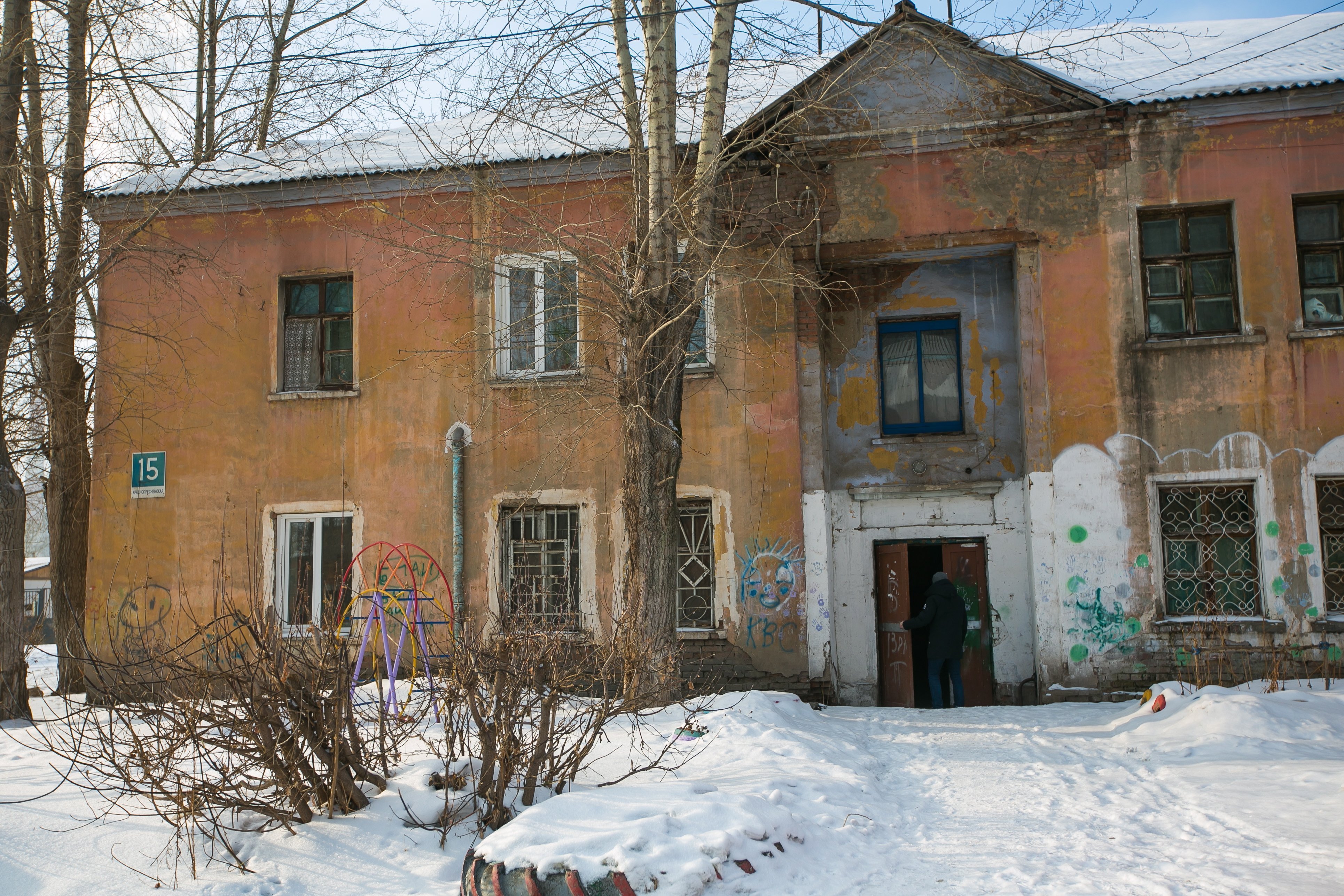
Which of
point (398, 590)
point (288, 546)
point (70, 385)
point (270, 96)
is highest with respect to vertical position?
point (270, 96)

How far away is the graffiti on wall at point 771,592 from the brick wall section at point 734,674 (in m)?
0.21

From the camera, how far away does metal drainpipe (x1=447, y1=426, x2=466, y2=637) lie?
11.4 metres

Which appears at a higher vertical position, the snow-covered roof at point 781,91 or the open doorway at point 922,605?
the snow-covered roof at point 781,91

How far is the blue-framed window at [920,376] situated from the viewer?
11.7 metres

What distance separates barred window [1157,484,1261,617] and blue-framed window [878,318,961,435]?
97.2 inches

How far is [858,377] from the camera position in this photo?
38.5ft

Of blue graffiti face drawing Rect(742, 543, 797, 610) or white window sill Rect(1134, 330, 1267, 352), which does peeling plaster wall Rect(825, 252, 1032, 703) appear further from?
white window sill Rect(1134, 330, 1267, 352)

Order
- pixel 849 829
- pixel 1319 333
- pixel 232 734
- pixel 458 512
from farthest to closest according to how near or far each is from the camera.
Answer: pixel 458 512
pixel 1319 333
pixel 849 829
pixel 232 734

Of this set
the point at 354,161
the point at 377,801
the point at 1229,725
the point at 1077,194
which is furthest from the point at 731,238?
the point at 377,801

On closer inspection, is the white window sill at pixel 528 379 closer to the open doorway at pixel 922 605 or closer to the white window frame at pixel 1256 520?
the open doorway at pixel 922 605

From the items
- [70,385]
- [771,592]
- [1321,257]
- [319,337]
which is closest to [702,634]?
[771,592]

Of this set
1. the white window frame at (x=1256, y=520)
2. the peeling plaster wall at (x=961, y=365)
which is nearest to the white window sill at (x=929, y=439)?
the peeling plaster wall at (x=961, y=365)

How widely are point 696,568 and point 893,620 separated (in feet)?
8.11

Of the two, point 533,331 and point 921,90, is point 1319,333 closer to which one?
point 921,90
